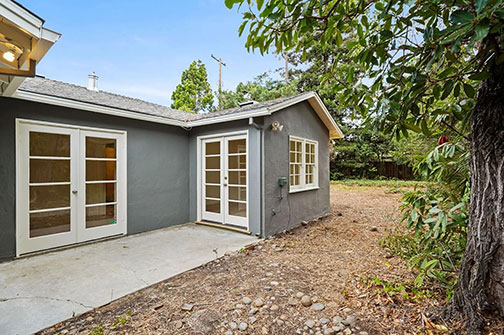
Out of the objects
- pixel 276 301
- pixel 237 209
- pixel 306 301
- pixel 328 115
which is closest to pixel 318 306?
pixel 306 301

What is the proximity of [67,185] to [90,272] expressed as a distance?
70.0 inches

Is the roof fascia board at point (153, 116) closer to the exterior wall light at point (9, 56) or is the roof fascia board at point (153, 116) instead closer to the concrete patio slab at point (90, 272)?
the exterior wall light at point (9, 56)

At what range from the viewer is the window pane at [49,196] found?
3.74 metres

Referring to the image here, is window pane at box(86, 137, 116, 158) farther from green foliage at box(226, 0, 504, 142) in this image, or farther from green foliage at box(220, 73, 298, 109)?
green foliage at box(220, 73, 298, 109)

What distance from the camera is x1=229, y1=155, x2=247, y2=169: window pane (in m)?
5.14

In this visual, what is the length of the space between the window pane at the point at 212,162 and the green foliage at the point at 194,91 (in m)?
14.8

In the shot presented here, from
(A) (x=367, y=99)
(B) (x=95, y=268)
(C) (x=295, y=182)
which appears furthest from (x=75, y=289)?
(C) (x=295, y=182)

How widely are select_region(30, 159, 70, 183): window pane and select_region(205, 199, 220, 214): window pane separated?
276 centimetres

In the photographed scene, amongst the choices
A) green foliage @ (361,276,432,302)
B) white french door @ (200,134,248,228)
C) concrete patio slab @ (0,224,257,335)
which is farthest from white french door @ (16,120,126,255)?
green foliage @ (361,276,432,302)

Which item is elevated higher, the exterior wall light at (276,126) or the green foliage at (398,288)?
the exterior wall light at (276,126)

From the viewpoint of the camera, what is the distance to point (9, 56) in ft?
8.25

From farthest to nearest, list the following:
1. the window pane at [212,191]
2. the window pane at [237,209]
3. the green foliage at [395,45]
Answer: the window pane at [212,191], the window pane at [237,209], the green foliage at [395,45]

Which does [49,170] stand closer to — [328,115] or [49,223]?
[49,223]

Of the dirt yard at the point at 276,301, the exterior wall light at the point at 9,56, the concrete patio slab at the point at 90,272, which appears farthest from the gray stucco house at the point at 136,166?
the dirt yard at the point at 276,301
